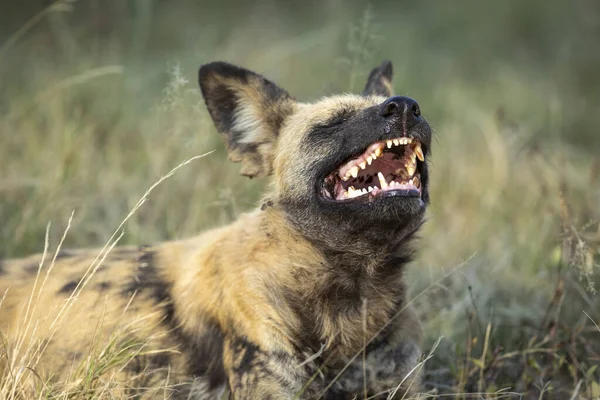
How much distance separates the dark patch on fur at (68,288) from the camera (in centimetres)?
359

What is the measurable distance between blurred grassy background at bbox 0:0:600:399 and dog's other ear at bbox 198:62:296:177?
292mm

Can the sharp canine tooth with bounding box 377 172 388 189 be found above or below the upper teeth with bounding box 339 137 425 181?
below

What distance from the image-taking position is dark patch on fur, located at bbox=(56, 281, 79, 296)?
359cm

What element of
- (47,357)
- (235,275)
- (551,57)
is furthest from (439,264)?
(551,57)

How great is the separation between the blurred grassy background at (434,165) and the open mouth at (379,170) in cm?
43

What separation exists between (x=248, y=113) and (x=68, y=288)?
111 centimetres

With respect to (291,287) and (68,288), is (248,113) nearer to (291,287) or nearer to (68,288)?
(291,287)

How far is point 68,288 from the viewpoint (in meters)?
3.61

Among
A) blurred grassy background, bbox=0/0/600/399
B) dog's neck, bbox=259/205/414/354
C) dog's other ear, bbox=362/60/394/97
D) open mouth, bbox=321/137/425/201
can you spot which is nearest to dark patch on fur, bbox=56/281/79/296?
dog's neck, bbox=259/205/414/354

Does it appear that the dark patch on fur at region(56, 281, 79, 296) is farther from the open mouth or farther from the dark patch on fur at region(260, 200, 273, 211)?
the open mouth

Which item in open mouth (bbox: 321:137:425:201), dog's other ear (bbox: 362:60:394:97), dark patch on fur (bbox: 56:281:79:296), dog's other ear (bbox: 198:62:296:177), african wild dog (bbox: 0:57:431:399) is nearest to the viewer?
african wild dog (bbox: 0:57:431:399)

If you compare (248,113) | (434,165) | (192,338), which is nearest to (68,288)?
(192,338)

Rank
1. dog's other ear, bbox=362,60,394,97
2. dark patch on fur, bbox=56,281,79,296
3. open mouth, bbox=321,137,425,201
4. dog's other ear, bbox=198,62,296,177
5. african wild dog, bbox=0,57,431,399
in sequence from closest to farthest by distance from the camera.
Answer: african wild dog, bbox=0,57,431,399, open mouth, bbox=321,137,425,201, dark patch on fur, bbox=56,281,79,296, dog's other ear, bbox=198,62,296,177, dog's other ear, bbox=362,60,394,97

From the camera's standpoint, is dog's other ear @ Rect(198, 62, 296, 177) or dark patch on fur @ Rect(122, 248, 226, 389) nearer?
dark patch on fur @ Rect(122, 248, 226, 389)
